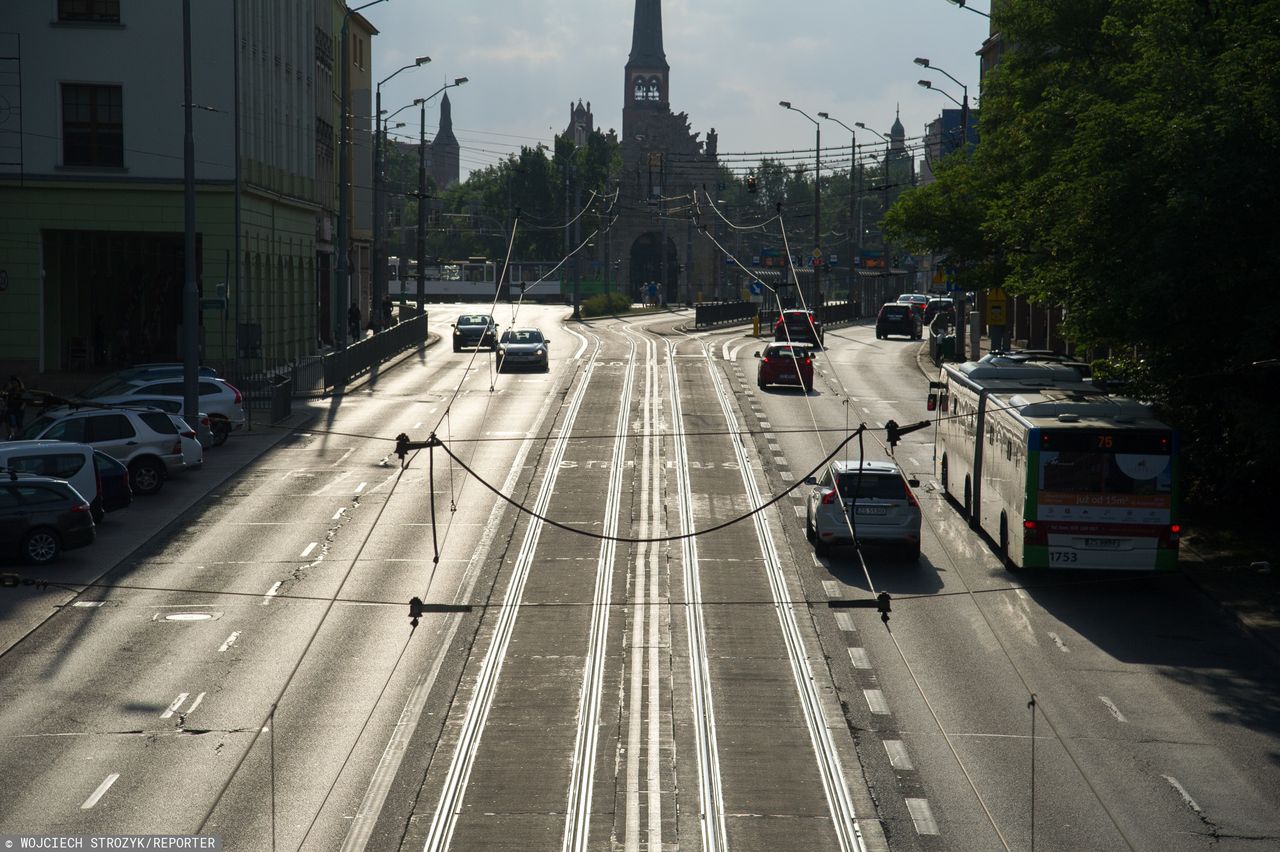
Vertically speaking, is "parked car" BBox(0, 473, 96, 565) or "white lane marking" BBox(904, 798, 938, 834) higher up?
"parked car" BBox(0, 473, 96, 565)

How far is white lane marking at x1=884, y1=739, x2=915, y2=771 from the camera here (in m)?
16.3

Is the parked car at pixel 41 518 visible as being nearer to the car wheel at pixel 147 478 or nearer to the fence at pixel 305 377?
the car wheel at pixel 147 478

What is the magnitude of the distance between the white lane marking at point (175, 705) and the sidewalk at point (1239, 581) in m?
15.1

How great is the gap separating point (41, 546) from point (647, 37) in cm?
14569

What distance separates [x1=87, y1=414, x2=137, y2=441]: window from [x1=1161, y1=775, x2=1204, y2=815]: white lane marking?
78.6 feet

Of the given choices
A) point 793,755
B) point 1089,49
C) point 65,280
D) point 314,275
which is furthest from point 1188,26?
point 314,275

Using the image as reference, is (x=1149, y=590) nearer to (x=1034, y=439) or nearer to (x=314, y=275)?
(x=1034, y=439)

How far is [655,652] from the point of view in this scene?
69.1 ft

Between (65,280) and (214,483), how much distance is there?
75.7 ft

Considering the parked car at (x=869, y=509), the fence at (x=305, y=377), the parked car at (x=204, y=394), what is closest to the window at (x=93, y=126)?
the fence at (x=305, y=377)

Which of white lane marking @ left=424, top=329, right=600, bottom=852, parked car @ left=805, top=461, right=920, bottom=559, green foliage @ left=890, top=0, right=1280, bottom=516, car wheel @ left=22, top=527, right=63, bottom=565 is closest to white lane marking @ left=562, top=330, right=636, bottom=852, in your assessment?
white lane marking @ left=424, top=329, right=600, bottom=852

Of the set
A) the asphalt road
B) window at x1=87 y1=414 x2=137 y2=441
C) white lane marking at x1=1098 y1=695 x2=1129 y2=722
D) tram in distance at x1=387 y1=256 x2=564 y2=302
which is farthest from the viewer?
tram in distance at x1=387 y1=256 x2=564 y2=302

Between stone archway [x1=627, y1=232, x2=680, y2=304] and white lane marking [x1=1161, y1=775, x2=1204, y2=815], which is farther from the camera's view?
stone archway [x1=627, y1=232, x2=680, y2=304]

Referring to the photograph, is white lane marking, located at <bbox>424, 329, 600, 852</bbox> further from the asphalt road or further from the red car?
the red car
